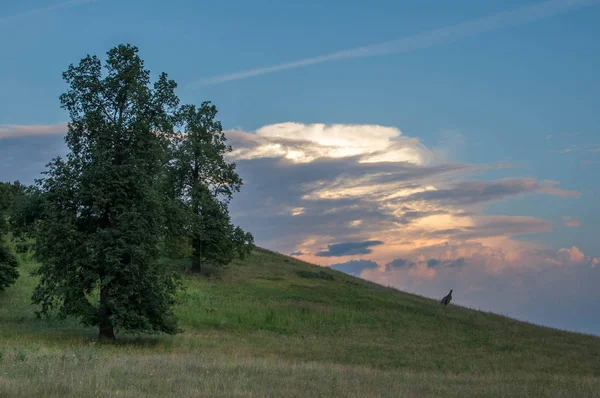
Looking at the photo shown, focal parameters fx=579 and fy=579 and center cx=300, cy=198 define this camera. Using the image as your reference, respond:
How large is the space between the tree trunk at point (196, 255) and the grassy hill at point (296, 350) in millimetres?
2519

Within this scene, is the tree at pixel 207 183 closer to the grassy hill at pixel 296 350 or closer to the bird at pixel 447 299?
the grassy hill at pixel 296 350

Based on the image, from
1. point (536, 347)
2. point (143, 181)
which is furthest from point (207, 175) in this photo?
point (536, 347)

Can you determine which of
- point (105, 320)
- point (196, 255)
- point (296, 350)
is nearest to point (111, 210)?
point (105, 320)

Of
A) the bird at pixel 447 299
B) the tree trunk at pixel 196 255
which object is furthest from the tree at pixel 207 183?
the bird at pixel 447 299

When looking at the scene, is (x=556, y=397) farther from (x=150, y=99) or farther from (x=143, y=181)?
(x=150, y=99)

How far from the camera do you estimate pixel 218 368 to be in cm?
1900

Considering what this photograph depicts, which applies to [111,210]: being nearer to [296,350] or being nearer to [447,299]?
[296,350]

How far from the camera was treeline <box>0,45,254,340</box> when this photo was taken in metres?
26.2

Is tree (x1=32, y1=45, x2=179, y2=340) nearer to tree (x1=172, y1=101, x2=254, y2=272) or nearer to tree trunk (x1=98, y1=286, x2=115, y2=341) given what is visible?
tree trunk (x1=98, y1=286, x2=115, y2=341)

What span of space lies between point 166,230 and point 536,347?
82.9ft

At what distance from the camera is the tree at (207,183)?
55.3 m

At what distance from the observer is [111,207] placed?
2695 centimetres

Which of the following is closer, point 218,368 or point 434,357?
point 218,368

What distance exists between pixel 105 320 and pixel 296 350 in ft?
31.8
